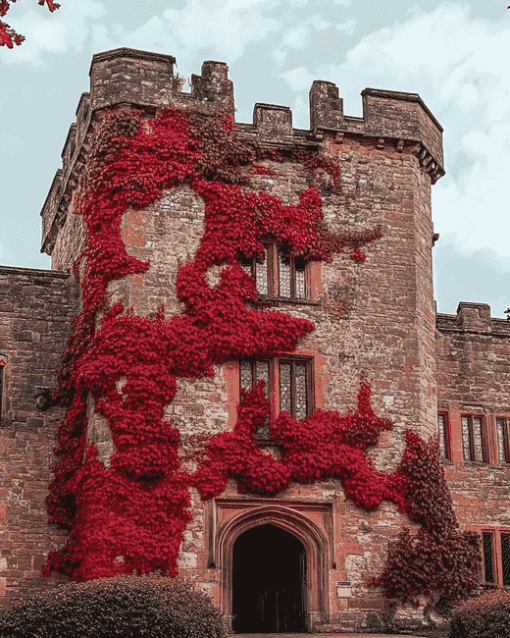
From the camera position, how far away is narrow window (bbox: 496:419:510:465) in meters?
23.6

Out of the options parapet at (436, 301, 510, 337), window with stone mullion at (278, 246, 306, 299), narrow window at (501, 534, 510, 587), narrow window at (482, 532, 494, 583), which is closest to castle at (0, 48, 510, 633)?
window with stone mullion at (278, 246, 306, 299)

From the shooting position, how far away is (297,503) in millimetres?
18766

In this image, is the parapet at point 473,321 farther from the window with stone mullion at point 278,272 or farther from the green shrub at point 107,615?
the green shrub at point 107,615

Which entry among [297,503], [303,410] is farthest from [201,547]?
[303,410]

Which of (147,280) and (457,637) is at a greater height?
(147,280)

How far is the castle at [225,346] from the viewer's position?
1833 cm

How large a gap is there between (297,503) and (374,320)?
4.04 m

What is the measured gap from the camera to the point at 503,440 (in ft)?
77.8

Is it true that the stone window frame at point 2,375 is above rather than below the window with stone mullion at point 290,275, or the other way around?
below

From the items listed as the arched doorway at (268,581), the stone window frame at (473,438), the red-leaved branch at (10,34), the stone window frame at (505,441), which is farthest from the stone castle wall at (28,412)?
the red-leaved branch at (10,34)

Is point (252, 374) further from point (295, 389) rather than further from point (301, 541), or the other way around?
point (301, 541)

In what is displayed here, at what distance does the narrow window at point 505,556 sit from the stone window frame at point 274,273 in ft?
25.1

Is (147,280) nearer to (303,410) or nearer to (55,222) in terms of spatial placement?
(303,410)

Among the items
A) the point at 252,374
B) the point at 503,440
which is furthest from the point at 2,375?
the point at 503,440
